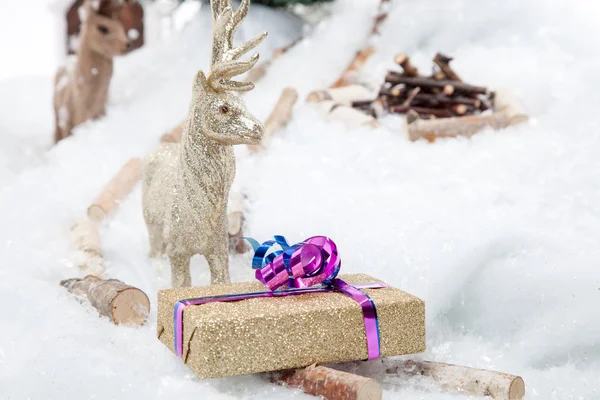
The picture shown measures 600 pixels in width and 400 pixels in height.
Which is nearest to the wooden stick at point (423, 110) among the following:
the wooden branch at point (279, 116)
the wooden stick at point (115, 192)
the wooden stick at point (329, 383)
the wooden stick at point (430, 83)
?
the wooden stick at point (430, 83)

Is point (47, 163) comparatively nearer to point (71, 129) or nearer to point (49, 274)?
point (71, 129)

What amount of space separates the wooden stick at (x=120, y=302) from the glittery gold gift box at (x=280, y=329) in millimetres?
175

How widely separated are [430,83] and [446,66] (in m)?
0.12

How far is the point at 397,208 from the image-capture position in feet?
6.93

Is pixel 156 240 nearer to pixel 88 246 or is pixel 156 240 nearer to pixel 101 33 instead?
pixel 88 246

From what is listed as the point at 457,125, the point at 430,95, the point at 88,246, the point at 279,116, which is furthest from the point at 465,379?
the point at 430,95

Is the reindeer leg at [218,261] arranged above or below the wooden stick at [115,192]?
above

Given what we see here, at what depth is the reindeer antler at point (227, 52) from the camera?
154 centimetres

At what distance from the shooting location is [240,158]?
2.72 metres

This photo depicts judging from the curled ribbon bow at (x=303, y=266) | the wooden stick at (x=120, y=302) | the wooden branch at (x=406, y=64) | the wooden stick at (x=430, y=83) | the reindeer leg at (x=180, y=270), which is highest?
the wooden branch at (x=406, y=64)

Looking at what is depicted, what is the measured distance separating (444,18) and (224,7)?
7.84 ft

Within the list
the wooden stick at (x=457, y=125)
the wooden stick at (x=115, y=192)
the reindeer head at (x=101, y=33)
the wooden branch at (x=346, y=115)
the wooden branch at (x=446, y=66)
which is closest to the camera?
the wooden stick at (x=115, y=192)

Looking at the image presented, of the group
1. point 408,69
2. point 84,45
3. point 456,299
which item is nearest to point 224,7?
point 456,299

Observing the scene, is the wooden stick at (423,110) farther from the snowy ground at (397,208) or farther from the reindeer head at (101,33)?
the reindeer head at (101,33)
